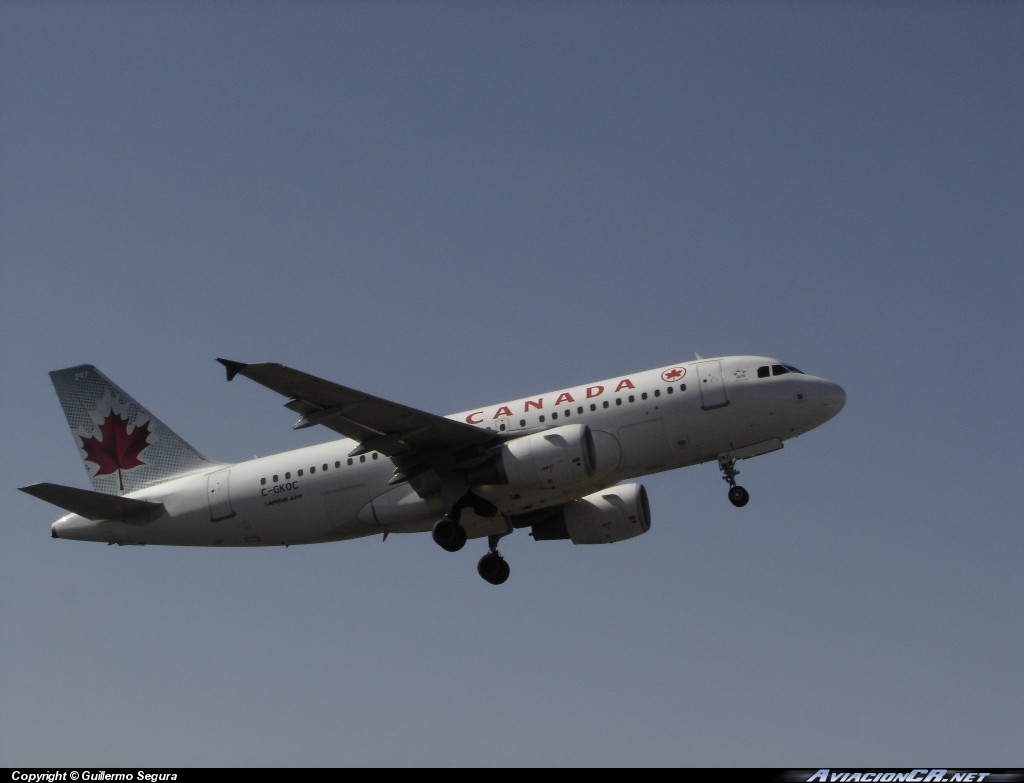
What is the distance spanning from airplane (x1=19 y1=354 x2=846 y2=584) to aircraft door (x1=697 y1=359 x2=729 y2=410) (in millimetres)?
37

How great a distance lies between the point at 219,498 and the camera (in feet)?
122

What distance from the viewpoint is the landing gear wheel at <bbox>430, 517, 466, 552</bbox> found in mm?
35219

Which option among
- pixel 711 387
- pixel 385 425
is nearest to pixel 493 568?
pixel 385 425

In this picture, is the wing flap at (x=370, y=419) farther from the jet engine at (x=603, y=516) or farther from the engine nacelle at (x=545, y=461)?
the jet engine at (x=603, y=516)

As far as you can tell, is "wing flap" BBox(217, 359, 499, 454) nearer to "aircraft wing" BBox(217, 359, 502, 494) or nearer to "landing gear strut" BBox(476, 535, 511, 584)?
→ "aircraft wing" BBox(217, 359, 502, 494)

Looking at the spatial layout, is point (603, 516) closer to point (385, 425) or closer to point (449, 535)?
point (449, 535)

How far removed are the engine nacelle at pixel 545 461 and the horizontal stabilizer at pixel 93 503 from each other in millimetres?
10212

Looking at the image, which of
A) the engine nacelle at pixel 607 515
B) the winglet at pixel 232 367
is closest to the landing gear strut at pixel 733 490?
the engine nacelle at pixel 607 515

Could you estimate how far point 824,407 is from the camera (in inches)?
1389

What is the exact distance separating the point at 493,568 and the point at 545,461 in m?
6.51

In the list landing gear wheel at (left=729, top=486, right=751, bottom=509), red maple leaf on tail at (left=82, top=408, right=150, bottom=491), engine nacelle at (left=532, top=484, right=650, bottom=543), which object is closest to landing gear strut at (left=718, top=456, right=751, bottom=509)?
landing gear wheel at (left=729, top=486, right=751, bottom=509)

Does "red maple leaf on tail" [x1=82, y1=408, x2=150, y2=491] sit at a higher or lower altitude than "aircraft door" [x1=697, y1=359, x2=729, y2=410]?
higher
